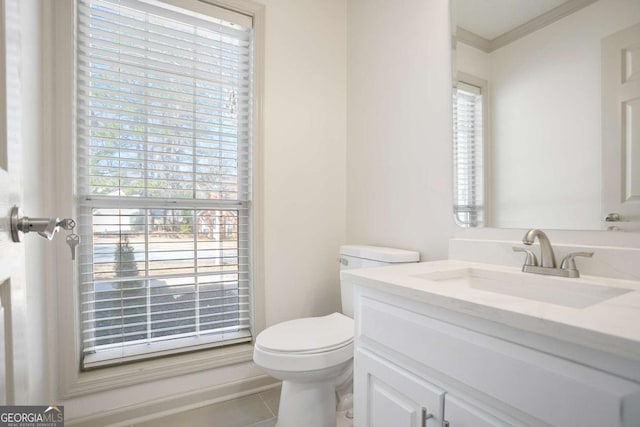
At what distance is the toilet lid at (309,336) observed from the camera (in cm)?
124

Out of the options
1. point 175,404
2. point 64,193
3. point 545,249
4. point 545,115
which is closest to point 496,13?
point 545,115

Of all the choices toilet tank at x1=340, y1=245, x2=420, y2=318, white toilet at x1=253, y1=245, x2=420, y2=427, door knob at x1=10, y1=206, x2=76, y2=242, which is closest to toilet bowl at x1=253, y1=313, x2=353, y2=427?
white toilet at x1=253, y1=245, x2=420, y2=427

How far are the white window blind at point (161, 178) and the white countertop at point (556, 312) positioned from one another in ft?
3.81

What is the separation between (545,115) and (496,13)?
48 cm

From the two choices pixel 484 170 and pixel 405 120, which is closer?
pixel 484 170

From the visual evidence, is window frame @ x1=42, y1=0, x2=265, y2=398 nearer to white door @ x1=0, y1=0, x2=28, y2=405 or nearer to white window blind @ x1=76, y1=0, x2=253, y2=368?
white window blind @ x1=76, y1=0, x2=253, y2=368

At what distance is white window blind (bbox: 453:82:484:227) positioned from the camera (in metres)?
1.27

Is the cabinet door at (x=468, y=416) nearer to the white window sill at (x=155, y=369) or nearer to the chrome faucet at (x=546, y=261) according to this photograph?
the chrome faucet at (x=546, y=261)

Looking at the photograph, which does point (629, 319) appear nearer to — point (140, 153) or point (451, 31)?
point (451, 31)

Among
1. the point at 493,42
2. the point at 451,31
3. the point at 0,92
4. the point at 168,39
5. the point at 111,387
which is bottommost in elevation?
the point at 111,387

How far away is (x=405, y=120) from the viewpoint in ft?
5.28

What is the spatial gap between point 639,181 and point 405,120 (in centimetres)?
96

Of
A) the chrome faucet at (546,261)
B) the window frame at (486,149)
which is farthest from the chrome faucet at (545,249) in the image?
the window frame at (486,149)

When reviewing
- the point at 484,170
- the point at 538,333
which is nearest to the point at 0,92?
the point at 538,333
